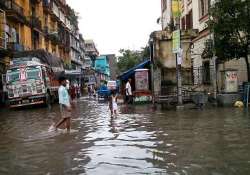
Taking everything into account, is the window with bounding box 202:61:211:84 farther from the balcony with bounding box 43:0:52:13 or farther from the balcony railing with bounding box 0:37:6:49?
the balcony with bounding box 43:0:52:13

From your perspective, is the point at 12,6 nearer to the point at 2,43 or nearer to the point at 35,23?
the point at 2,43

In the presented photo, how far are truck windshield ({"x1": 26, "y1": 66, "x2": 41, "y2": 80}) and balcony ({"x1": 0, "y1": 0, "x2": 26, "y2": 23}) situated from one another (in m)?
10.9

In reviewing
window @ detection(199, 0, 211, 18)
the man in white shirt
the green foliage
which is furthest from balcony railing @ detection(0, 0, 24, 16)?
the green foliage

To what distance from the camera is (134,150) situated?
10008 millimetres

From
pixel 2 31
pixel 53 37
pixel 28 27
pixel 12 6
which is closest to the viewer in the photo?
pixel 2 31

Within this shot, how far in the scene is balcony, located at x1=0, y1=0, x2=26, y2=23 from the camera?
4057 cm

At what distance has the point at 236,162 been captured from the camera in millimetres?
8109

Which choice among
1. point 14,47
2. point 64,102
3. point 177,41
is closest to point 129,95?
point 177,41

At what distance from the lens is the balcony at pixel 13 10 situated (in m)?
40.6

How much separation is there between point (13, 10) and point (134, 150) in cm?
3438

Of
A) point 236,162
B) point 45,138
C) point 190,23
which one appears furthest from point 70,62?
point 236,162

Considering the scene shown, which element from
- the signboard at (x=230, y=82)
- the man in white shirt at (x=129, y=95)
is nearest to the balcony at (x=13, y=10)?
the man in white shirt at (x=129, y=95)

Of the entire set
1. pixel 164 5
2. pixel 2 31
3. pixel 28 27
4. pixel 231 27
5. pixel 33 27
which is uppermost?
pixel 164 5

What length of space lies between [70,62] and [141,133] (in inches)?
2871
